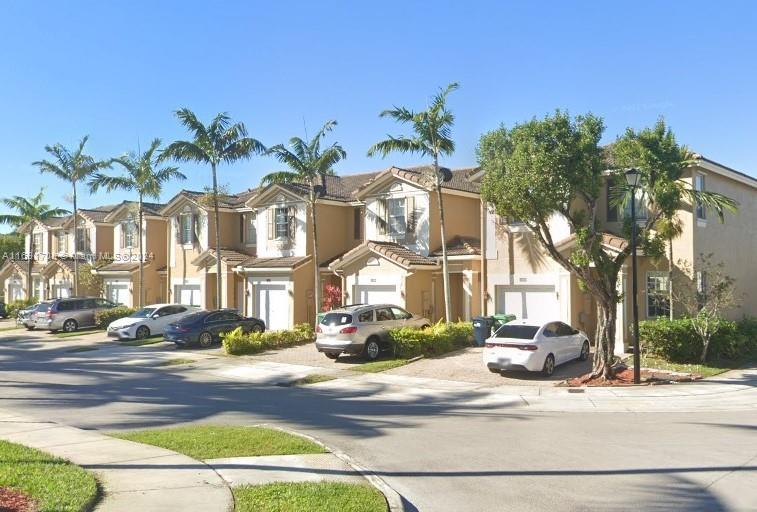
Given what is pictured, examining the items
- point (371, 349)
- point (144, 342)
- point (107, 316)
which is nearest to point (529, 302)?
point (371, 349)

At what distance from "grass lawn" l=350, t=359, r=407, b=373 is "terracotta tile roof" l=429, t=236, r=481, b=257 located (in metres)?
→ 5.94

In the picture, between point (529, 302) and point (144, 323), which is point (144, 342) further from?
point (529, 302)

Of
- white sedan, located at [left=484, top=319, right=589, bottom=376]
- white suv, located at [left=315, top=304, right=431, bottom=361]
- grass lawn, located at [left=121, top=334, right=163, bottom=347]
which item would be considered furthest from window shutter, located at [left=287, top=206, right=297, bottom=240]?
white sedan, located at [left=484, top=319, right=589, bottom=376]

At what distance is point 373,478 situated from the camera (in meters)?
8.47

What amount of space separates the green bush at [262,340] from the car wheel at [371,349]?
492cm

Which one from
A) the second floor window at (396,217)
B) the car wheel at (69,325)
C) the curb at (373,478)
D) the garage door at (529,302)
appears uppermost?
the second floor window at (396,217)

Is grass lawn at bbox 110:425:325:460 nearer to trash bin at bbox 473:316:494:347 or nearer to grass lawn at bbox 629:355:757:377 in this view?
grass lawn at bbox 629:355:757:377

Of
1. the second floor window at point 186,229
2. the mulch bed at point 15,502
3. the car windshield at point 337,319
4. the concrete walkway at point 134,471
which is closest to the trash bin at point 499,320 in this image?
the car windshield at point 337,319

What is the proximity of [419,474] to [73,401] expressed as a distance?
9407 millimetres

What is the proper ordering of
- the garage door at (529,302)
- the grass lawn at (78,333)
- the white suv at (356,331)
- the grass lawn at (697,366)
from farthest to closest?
the grass lawn at (78,333)
the garage door at (529,302)
the white suv at (356,331)
the grass lawn at (697,366)

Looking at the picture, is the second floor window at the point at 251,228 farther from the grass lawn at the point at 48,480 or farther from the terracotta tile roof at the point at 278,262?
the grass lawn at the point at 48,480

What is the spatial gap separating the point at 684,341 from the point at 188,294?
25.8 meters

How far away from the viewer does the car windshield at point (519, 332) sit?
58.7 feet

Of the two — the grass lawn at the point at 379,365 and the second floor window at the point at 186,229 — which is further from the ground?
the second floor window at the point at 186,229
